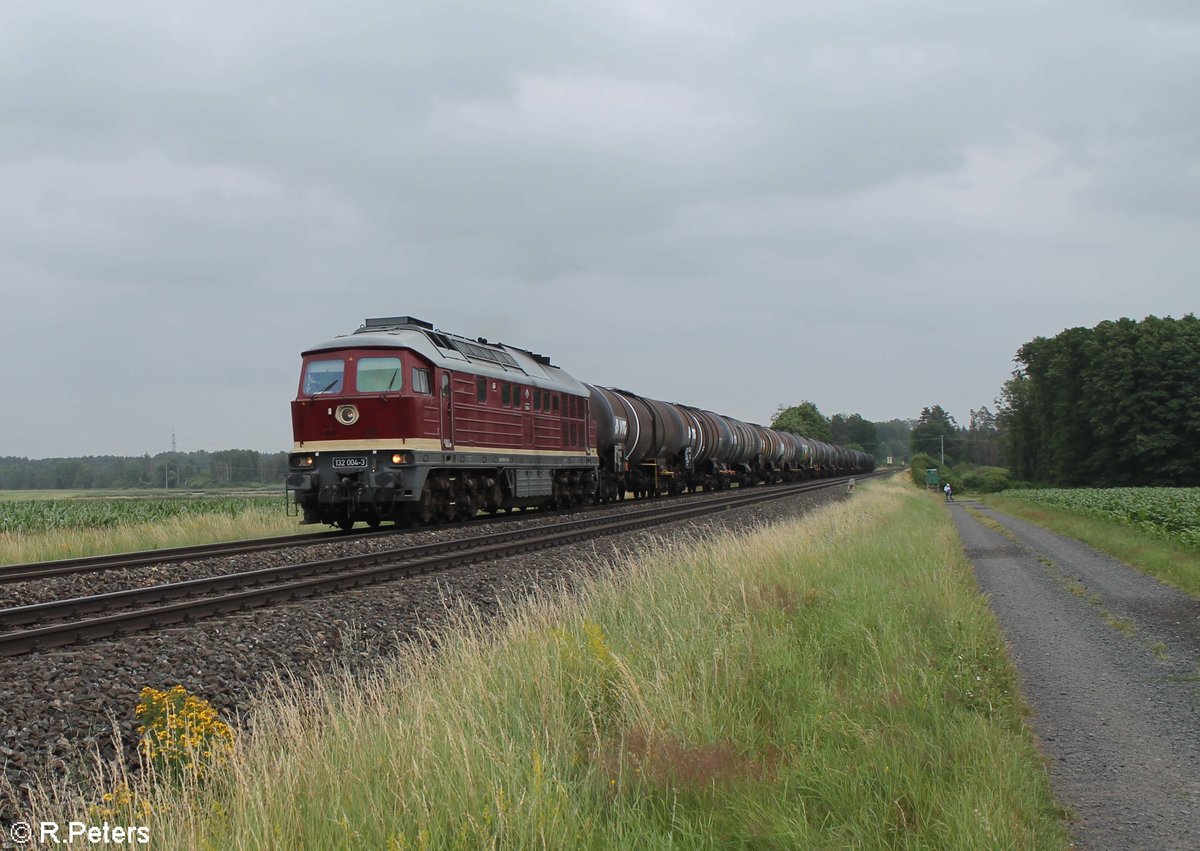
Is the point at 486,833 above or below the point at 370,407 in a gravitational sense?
below

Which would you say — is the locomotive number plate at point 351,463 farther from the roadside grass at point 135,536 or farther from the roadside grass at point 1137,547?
the roadside grass at point 1137,547

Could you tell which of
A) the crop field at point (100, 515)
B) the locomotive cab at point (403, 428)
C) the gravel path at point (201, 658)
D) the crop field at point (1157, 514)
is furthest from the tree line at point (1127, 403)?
the gravel path at point (201, 658)

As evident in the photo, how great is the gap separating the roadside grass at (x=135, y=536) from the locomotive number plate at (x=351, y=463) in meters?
4.30

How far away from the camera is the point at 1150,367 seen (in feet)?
224

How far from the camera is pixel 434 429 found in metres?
19.3

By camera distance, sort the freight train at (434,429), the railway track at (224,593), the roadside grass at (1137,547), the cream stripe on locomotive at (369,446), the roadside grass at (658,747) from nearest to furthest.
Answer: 1. the roadside grass at (658,747)
2. the railway track at (224,593)
3. the roadside grass at (1137,547)
4. the cream stripe on locomotive at (369,446)
5. the freight train at (434,429)

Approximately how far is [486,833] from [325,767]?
1.30 metres

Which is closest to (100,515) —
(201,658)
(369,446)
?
(369,446)

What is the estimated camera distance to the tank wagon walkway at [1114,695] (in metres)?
4.89

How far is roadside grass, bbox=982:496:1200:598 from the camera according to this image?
592 inches

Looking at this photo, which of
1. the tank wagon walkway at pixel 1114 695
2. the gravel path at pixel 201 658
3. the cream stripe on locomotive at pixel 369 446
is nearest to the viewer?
the tank wagon walkway at pixel 1114 695

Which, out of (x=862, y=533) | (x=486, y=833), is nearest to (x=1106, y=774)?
(x=486, y=833)

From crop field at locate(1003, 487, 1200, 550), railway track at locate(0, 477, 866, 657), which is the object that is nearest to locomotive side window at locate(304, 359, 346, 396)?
railway track at locate(0, 477, 866, 657)

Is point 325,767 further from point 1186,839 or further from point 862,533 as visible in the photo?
point 862,533
